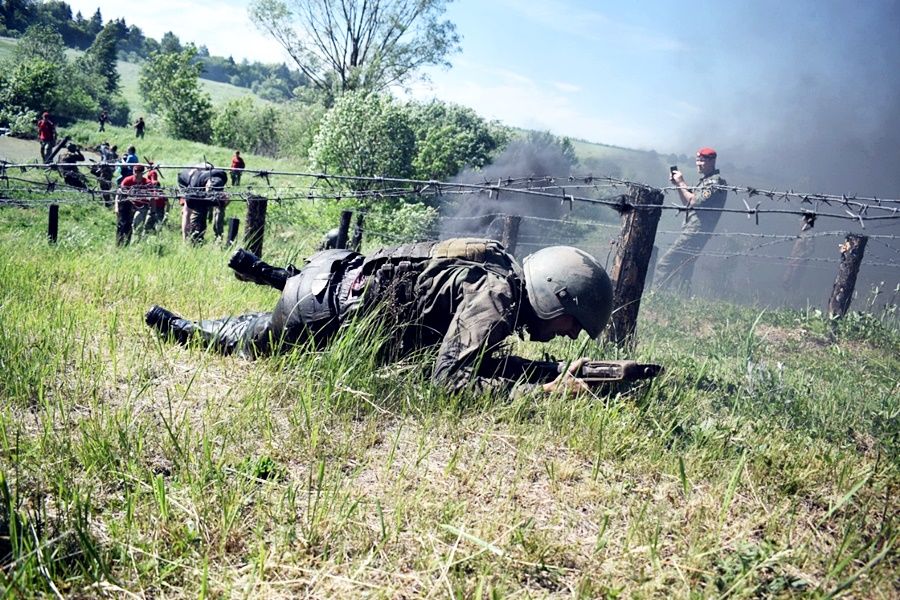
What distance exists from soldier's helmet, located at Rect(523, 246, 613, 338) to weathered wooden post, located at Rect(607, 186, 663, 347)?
918 mm

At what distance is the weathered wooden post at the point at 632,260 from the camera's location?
4.58 meters

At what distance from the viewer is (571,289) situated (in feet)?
11.9

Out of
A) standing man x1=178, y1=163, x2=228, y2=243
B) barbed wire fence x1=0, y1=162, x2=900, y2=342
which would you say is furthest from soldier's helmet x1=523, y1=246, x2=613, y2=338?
standing man x1=178, y1=163, x2=228, y2=243

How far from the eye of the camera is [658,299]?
Result: 1027cm

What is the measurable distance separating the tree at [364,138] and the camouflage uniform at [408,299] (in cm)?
1055

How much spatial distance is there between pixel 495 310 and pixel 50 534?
2172 mm

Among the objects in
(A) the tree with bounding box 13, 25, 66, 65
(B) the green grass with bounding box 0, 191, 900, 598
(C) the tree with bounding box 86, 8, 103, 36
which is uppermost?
(C) the tree with bounding box 86, 8, 103, 36

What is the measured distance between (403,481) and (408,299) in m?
1.41

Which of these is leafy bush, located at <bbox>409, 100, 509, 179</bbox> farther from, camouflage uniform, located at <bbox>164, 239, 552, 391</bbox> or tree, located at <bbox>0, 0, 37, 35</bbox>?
tree, located at <bbox>0, 0, 37, 35</bbox>

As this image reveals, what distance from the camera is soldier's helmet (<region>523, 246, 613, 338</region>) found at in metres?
3.64

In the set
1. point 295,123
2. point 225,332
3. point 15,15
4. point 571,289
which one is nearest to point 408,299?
point 571,289

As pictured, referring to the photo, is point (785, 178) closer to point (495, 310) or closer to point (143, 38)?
point (495, 310)

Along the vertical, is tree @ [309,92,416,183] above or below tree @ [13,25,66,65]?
below

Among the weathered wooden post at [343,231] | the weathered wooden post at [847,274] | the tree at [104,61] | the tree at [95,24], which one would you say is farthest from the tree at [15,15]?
the weathered wooden post at [847,274]
